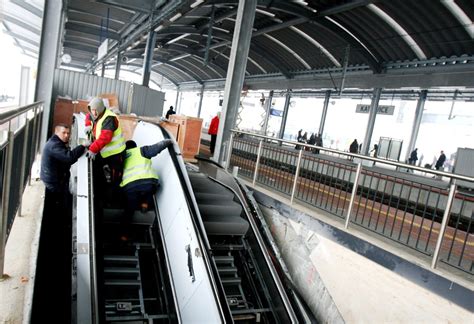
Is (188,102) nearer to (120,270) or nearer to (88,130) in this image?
(88,130)

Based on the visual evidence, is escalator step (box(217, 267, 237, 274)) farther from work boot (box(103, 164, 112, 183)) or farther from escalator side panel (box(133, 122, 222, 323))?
work boot (box(103, 164, 112, 183))

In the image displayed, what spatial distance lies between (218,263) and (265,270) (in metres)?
0.78

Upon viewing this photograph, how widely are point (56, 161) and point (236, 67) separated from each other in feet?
15.5

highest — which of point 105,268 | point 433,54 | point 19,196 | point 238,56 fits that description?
point 433,54

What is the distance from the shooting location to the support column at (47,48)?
6.70 m

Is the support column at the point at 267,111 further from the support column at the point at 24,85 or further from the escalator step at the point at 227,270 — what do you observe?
the escalator step at the point at 227,270

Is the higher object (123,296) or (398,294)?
(398,294)

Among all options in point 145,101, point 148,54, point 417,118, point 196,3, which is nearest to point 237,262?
point 196,3

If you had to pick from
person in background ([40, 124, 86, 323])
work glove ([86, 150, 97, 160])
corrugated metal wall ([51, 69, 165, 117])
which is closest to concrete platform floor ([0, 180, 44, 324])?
person in background ([40, 124, 86, 323])

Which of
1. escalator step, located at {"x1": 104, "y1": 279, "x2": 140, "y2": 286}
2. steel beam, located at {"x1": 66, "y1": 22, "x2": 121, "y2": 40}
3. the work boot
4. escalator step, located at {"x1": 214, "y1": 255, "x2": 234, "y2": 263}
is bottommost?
escalator step, located at {"x1": 104, "y1": 279, "x2": 140, "y2": 286}

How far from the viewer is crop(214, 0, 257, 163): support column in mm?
7570

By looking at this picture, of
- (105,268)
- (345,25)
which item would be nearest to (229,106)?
(105,268)

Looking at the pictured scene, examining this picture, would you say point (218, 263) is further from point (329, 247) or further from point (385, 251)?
point (385, 251)

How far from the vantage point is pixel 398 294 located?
12.4 ft
